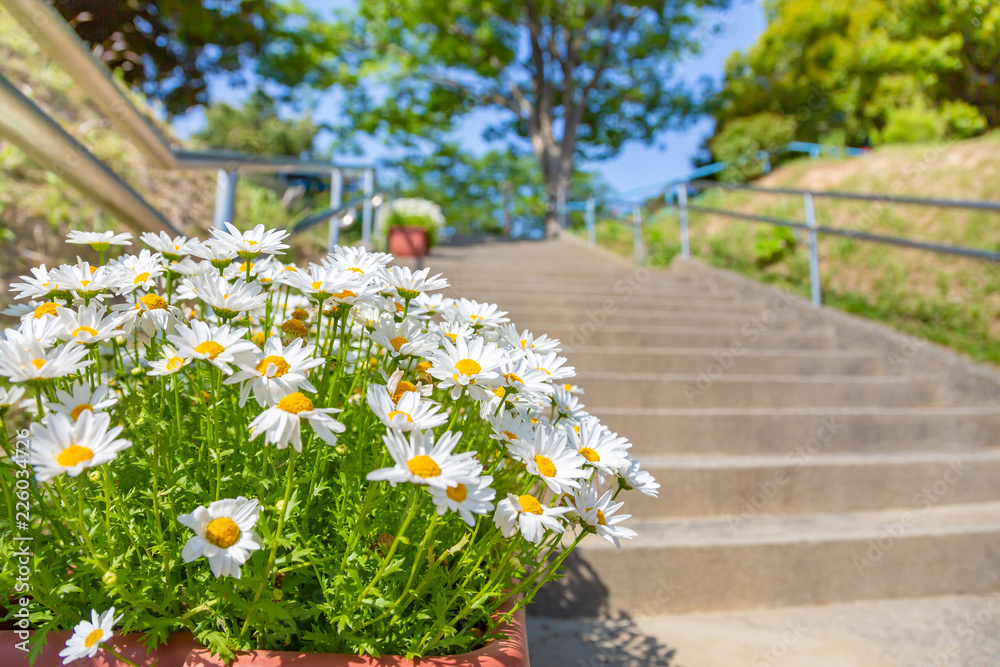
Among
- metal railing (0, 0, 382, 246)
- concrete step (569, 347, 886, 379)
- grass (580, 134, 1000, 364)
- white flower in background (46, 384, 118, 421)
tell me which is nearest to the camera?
white flower in background (46, 384, 118, 421)

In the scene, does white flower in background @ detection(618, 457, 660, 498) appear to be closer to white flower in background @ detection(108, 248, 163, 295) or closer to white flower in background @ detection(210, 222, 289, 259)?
white flower in background @ detection(210, 222, 289, 259)

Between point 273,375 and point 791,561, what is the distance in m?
2.05

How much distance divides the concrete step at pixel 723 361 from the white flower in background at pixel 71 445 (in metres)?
2.76

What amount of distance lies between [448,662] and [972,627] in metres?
2.04

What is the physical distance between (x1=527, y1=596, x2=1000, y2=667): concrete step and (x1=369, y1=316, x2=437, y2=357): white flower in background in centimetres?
118

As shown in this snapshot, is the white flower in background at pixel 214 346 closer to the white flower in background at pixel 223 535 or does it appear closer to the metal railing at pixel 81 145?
the white flower in background at pixel 223 535

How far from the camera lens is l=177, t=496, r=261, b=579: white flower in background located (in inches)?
27.6

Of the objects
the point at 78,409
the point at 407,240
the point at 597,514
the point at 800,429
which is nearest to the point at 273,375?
the point at 78,409

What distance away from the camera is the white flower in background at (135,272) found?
0.91 m

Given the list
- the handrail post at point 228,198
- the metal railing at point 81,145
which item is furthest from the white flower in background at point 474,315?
the handrail post at point 228,198

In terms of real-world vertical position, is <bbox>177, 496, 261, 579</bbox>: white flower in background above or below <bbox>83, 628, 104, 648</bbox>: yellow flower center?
above

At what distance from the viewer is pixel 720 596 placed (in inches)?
80.7

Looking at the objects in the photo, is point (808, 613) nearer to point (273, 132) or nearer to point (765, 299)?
point (765, 299)

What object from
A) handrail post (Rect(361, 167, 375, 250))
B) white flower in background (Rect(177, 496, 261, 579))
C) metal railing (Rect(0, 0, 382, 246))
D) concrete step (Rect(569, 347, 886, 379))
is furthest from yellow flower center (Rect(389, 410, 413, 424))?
handrail post (Rect(361, 167, 375, 250))
